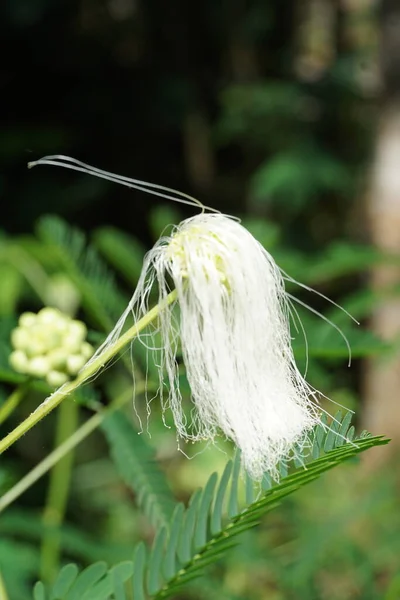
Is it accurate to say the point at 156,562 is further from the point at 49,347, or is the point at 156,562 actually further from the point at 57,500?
the point at 57,500

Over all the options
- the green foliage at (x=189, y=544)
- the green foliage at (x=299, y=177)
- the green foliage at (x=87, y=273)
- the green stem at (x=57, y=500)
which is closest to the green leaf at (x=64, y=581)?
the green foliage at (x=189, y=544)

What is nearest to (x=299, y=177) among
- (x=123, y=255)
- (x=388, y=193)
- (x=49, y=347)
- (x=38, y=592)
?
(x=388, y=193)

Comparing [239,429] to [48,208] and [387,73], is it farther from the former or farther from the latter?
[48,208]

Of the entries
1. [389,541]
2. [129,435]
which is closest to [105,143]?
[389,541]

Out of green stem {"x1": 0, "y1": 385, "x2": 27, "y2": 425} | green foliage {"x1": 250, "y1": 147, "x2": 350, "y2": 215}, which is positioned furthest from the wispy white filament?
green foliage {"x1": 250, "y1": 147, "x2": 350, "y2": 215}

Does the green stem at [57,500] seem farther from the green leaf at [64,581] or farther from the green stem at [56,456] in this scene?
the green leaf at [64,581]

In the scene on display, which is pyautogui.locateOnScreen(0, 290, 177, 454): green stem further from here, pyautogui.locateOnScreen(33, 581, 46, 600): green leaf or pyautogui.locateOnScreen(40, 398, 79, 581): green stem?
pyautogui.locateOnScreen(40, 398, 79, 581): green stem
